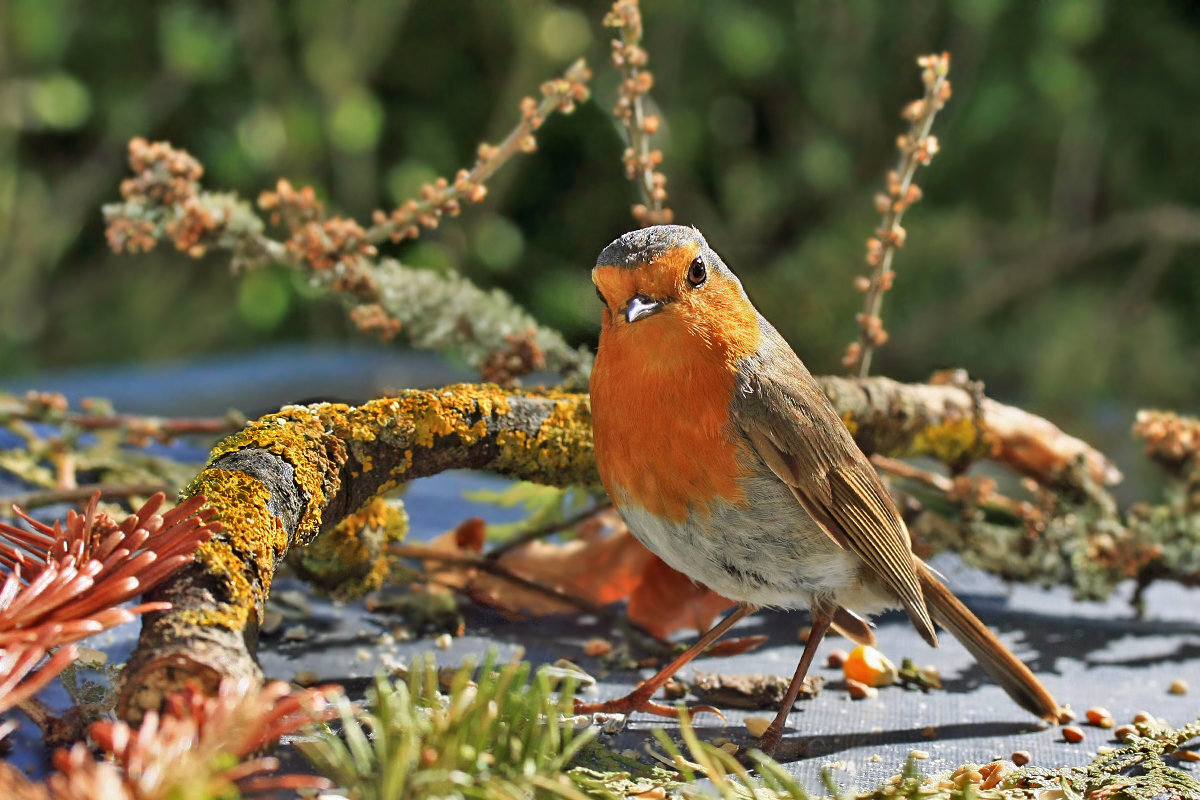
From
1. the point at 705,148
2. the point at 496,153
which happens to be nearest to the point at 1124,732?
the point at 496,153

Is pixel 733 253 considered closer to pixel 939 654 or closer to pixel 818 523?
pixel 939 654

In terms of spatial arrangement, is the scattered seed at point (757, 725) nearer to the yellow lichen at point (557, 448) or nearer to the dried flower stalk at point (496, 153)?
the yellow lichen at point (557, 448)

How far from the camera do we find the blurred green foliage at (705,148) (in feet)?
14.2

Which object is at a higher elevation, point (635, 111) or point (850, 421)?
point (635, 111)

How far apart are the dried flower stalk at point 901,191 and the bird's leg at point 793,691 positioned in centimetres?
54

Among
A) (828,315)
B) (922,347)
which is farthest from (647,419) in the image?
(922,347)

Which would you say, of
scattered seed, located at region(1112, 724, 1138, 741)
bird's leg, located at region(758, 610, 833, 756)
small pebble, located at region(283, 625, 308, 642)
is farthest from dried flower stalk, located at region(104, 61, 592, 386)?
scattered seed, located at region(1112, 724, 1138, 741)

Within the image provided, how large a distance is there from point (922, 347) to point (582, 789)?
153 inches

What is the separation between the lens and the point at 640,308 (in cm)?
118

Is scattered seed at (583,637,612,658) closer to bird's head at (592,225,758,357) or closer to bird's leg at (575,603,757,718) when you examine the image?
bird's leg at (575,603,757,718)

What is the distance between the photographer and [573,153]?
4777 mm

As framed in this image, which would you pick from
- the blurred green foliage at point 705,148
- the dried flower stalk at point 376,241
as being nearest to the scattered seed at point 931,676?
the dried flower stalk at point 376,241

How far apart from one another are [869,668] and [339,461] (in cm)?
81

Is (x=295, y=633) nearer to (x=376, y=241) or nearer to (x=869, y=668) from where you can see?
(x=376, y=241)
